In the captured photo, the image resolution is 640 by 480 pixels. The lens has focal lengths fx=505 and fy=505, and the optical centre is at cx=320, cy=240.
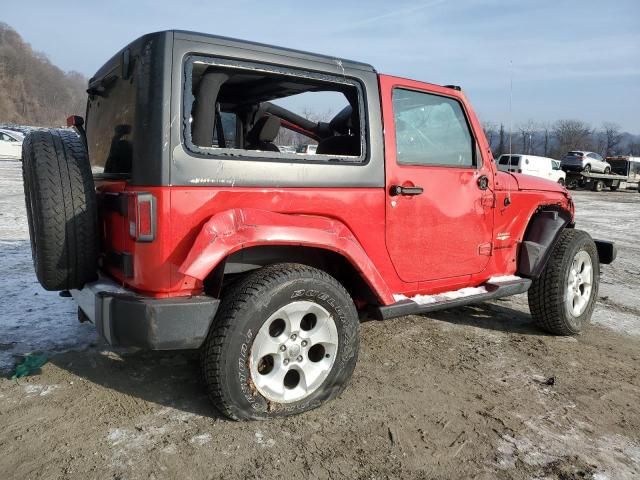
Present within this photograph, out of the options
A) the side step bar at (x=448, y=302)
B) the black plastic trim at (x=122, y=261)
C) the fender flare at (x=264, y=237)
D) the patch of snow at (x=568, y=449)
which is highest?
the fender flare at (x=264, y=237)

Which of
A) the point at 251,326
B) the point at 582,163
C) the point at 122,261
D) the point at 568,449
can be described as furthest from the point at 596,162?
the point at 122,261

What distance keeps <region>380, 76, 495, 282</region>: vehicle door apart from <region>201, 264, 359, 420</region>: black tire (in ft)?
2.13

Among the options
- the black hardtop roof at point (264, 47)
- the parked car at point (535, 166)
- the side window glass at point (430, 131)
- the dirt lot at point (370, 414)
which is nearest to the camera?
the dirt lot at point (370, 414)

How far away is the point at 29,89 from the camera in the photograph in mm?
101375

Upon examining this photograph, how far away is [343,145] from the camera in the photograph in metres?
3.20

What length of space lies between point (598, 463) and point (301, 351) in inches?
61.0

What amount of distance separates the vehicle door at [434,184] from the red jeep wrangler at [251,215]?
0.01 m

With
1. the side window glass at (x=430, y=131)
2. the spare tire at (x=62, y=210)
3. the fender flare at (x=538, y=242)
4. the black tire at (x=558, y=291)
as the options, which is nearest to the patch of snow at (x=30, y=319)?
the spare tire at (x=62, y=210)

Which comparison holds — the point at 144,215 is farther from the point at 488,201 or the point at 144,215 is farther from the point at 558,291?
the point at 558,291

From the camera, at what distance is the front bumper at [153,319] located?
2359 mm

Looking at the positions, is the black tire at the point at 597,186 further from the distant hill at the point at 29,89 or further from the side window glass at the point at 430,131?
the distant hill at the point at 29,89

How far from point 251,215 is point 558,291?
276 centimetres

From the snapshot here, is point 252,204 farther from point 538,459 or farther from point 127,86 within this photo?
point 538,459

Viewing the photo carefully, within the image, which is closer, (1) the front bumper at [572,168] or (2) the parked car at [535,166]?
(2) the parked car at [535,166]
